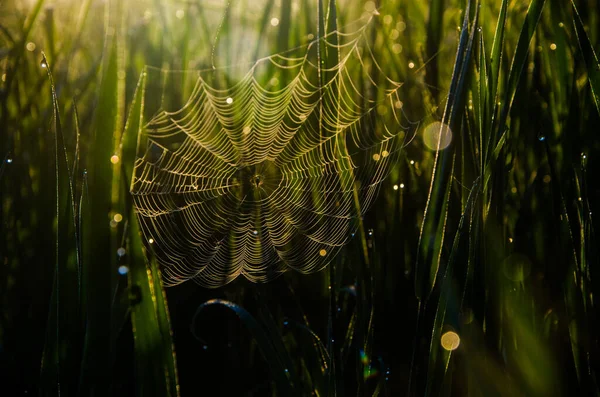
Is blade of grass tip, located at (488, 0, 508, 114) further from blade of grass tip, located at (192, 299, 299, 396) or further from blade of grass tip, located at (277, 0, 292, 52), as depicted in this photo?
blade of grass tip, located at (277, 0, 292, 52)

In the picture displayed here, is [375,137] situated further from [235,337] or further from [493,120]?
[493,120]

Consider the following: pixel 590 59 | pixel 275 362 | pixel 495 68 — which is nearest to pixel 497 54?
pixel 495 68

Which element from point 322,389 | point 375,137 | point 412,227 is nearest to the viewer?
point 322,389

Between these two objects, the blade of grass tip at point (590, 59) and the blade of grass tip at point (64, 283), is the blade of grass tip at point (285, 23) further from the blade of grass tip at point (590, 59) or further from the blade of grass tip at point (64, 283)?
the blade of grass tip at point (64, 283)

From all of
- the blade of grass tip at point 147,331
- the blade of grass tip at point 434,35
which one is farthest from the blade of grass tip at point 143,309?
the blade of grass tip at point 434,35

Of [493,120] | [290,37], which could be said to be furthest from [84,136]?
[493,120]
